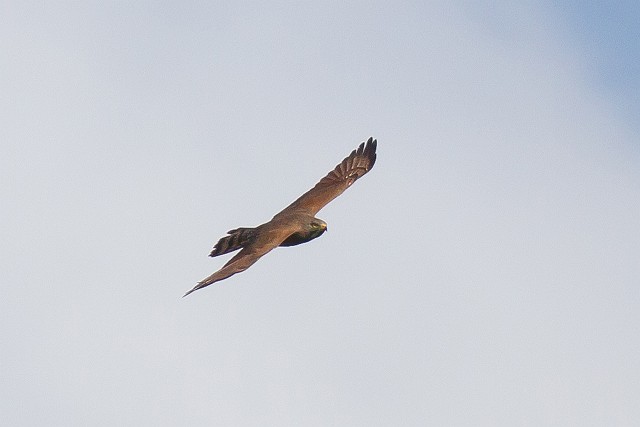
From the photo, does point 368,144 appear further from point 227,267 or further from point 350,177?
point 227,267

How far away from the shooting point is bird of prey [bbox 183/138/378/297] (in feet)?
82.7

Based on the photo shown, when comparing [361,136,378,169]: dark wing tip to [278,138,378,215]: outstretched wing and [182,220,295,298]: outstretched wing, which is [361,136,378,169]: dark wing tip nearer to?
[278,138,378,215]: outstretched wing

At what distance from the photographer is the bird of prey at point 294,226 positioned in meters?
25.2

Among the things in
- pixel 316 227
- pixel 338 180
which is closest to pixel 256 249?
pixel 316 227

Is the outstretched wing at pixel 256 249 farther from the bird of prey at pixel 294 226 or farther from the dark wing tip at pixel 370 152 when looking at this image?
the dark wing tip at pixel 370 152

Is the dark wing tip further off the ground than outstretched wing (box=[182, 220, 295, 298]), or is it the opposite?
the dark wing tip

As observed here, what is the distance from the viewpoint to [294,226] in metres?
28.5

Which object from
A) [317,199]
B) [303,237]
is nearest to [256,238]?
[303,237]

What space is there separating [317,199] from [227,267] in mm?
8482

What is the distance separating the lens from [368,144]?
3519cm

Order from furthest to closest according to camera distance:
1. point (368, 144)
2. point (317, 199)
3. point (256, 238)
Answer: point (368, 144)
point (317, 199)
point (256, 238)

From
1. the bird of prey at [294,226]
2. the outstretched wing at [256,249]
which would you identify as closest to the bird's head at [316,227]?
the bird of prey at [294,226]

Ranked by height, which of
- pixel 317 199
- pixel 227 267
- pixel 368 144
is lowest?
pixel 227 267

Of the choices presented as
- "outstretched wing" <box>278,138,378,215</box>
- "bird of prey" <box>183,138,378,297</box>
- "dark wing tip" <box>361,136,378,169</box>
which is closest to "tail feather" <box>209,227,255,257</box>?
"bird of prey" <box>183,138,378,297</box>
